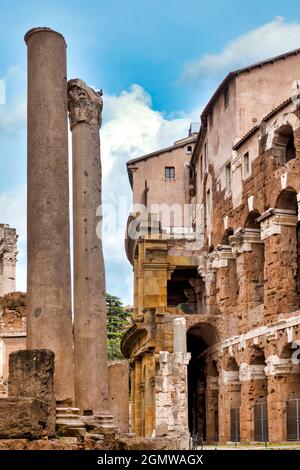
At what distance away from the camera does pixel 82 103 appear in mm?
16734

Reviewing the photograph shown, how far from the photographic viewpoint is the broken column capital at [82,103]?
16516mm

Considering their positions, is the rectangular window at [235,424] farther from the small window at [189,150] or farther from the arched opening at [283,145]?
the small window at [189,150]

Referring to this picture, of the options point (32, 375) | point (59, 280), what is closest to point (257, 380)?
point (59, 280)

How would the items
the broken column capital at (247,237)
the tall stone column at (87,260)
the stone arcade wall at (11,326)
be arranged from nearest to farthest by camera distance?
the tall stone column at (87,260)
the stone arcade wall at (11,326)
the broken column capital at (247,237)

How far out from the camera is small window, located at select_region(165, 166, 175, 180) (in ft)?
160

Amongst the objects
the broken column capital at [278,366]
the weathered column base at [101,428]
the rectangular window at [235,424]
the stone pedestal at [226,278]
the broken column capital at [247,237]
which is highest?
the broken column capital at [247,237]

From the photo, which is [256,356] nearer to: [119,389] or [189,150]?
[119,389]

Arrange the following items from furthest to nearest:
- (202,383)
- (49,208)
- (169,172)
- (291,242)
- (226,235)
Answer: (169,172) < (202,383) < (226,235) < (291,242) < (49,208)

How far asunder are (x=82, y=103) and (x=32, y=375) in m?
6.32

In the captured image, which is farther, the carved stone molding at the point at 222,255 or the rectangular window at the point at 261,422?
the carved stone molding at the point at 222,255

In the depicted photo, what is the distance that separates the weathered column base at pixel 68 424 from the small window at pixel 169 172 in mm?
35809

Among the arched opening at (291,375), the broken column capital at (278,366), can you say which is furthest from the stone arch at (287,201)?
the broken column capital at (278,366)

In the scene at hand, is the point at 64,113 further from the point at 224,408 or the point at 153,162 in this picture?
the point at 153,162

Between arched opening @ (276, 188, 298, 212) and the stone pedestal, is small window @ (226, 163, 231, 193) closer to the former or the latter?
the stone pedestal
